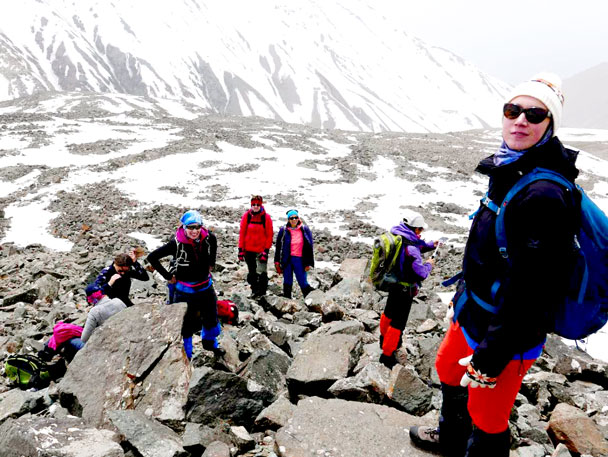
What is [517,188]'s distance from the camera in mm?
2566

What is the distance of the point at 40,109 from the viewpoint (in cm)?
5709

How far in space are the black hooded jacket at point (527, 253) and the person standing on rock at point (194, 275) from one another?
4647 mm

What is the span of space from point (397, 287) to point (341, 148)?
3839 cm

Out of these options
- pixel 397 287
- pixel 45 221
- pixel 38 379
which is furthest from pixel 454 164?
pixel 38 379

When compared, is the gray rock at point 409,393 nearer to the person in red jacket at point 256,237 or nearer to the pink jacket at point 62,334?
the pink jacket at point 62,334

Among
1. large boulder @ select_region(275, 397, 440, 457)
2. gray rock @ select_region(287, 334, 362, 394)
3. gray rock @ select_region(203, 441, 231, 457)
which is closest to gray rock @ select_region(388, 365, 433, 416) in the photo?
large boulder @ select_region(275, 397, 440, 457)

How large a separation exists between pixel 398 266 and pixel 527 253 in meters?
3.50

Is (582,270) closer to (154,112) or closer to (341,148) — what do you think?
(341,148)

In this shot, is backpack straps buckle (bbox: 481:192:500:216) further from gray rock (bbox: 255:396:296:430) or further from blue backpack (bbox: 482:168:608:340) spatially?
gray rock (bbox: 255:396:296:430)

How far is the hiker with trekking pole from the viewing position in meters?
5.83

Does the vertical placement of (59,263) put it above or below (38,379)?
below

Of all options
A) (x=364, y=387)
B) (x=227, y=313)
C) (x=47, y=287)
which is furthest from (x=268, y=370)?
(x=47, y=287)

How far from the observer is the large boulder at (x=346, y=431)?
3.84m

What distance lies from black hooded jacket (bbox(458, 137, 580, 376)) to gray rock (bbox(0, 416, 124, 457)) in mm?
3218
